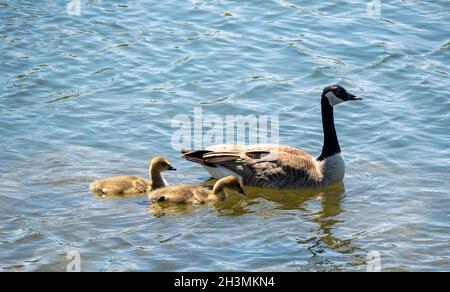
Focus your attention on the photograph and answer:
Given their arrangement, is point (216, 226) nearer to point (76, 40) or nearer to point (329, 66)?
point (329, 66)

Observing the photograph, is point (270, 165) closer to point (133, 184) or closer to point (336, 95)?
point (336, 95)

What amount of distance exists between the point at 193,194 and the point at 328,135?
2718 millimetres

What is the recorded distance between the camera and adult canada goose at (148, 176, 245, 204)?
12562mm

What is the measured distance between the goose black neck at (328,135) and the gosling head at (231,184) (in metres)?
1.68

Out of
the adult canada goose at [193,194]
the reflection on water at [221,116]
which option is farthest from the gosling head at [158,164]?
the reflection on water at [221,116]

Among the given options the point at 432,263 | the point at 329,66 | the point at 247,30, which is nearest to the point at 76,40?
the point at 247,30

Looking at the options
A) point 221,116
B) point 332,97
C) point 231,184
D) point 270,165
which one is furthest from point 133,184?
point 332,97

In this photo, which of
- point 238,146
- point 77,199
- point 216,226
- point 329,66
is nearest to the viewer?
point 216,226

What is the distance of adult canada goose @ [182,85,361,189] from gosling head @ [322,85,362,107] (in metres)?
0.90

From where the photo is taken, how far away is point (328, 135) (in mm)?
14156

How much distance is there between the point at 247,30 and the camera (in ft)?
65.3

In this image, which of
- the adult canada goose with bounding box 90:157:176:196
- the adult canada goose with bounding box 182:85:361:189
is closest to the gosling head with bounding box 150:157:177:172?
the adult canada goose with bounding box 90:157:176:196

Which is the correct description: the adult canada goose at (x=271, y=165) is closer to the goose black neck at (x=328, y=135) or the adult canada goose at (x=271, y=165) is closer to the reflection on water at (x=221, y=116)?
the goose black neck at (x=328, y=135)
